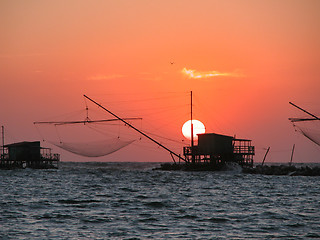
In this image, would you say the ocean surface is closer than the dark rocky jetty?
Yes

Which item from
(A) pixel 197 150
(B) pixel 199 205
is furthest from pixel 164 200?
(A) pixel 197 150

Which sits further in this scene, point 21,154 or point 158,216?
point 21,154

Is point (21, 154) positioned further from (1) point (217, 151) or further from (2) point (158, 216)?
(2) point (158, 216)

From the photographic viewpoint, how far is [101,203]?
28.6 m

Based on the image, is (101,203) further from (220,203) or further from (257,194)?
(257,194)

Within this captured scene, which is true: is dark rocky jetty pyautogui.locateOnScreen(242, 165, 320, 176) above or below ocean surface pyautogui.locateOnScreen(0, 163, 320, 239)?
below

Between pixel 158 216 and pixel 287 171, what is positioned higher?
pixel 158 216

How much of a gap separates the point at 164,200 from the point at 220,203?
11.6ft

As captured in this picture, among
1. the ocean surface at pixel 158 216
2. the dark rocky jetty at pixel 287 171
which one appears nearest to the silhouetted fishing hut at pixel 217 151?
the dark rocky jetty at pixel 287 171

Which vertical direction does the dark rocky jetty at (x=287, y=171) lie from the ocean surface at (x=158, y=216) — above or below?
below

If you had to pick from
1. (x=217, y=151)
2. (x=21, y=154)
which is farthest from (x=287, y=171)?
(x=21, y=154)

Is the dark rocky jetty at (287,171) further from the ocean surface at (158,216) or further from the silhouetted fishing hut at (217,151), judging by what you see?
the ocean surface at (158,216)

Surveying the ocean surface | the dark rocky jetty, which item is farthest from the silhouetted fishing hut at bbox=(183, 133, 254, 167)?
the ocean surface

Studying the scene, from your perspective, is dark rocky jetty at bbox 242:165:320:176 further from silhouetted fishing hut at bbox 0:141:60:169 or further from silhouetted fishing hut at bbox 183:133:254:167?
silhouetted fishing hut at bbox 0:141:60:169
